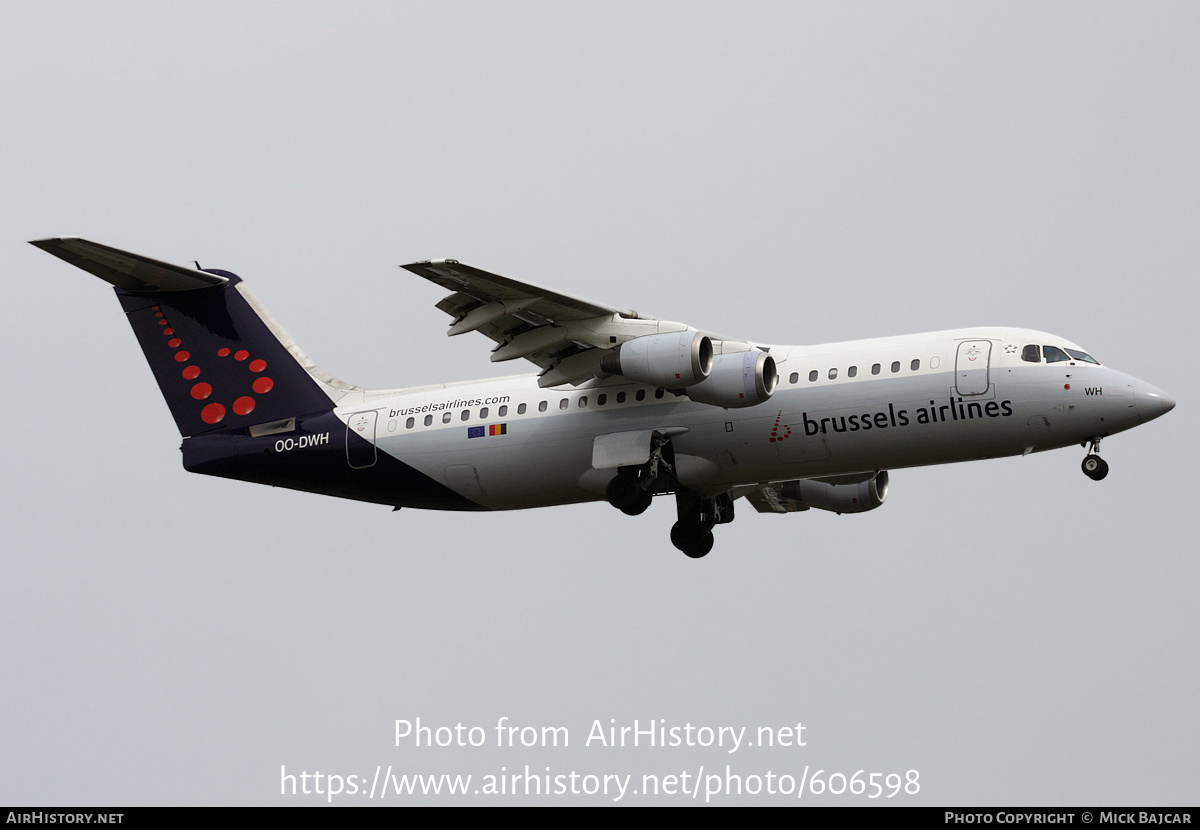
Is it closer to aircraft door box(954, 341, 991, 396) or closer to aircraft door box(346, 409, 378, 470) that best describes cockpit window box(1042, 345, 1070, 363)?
aircraft door box(954, 341, 991, 396)

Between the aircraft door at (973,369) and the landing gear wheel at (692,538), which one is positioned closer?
the aircraft door at (973,369)

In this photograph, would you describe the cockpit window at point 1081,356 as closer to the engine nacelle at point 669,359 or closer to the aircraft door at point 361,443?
the engine nacelle at point 669,359

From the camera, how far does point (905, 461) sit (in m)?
19.9

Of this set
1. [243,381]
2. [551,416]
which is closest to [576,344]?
[551,416]

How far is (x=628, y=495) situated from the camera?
67.5ft

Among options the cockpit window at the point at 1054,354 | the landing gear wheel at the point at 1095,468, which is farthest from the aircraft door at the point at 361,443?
the landing gear wheel at the point at 1095,468

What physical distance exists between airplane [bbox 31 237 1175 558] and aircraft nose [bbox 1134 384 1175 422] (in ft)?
0.09

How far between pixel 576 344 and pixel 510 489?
244 centimetres

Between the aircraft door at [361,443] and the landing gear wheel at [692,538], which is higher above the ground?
the aircraft door at [361,443]

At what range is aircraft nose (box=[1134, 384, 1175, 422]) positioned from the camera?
62.3 feet

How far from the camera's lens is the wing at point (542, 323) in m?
19.3

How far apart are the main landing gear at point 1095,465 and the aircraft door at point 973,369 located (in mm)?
1539

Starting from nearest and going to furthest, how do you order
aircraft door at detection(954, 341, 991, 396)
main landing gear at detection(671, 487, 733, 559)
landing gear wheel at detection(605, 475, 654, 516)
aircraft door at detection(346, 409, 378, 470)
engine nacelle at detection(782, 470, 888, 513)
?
aircraft door at detection(954, 341, 991, 396)
landing gear wheel at detection(605, 475, 654, 516)
aircraft door at detection(346, 409, 378, 470)
main landing gear at detection(671, 487, 733, 559)
engine nacelle at detection(782, 470, 888, 513)

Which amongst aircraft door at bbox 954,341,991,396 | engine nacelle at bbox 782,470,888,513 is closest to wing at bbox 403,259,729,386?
aircraft door at bbox 954,341,991,396
